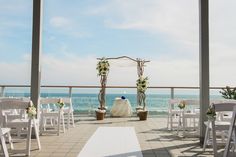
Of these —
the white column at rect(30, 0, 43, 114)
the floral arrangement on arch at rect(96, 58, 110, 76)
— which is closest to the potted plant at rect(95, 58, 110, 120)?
the floral arrangement on arch at rect(96, 58, 110, 76)

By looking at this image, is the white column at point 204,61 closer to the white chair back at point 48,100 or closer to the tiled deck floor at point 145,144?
the tiled deck floor at point 145,144

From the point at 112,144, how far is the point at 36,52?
237cm

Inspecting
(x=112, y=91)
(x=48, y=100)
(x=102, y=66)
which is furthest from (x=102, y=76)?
(x=48, y=100)

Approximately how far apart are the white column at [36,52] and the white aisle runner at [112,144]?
1432 millimetres

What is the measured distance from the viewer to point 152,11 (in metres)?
16.6

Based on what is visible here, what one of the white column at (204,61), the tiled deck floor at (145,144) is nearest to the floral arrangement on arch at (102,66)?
the tiled deck floor at (145,144)

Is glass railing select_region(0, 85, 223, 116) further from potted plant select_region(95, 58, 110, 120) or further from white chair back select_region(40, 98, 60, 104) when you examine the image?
white chair back select_region(40, 98, 60, 104)

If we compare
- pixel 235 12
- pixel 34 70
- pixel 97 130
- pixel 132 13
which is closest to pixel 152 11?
pixel 132 13

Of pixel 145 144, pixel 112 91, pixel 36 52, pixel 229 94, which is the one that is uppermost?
pixel 36 52

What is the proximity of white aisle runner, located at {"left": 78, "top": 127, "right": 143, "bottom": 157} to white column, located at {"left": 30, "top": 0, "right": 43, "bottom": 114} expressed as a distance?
1.43 meters

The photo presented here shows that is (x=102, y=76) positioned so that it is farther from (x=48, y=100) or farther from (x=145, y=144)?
(x=145, y=144)

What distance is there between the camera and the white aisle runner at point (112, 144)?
5660mm

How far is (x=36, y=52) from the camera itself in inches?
287

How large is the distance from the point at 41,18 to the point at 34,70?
1061mm
